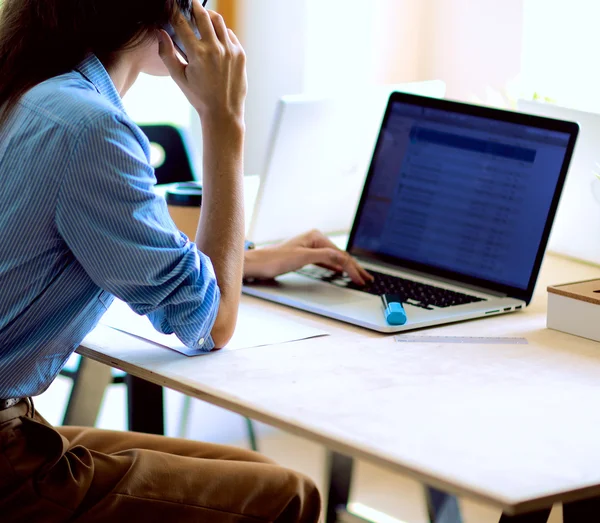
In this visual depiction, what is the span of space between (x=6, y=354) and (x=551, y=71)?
6.88ft

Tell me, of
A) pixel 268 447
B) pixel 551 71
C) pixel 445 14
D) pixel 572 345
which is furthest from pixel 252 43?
pixel 572 345

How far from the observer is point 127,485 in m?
1.13

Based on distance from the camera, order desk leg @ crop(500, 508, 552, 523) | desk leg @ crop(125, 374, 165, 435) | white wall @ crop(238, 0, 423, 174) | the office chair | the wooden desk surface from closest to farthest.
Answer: the wooden desk surface → desk leg @ crop(500, 508, 552, 523) → desk leg @ crop(125, 374, 165, 435) → the office chair → white wall @ crop(238, 0, 423, 174)

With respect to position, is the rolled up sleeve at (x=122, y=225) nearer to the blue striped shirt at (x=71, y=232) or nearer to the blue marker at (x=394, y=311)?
the blue striped shirt at (x=71, y=232)

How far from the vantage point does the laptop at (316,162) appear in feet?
5.72

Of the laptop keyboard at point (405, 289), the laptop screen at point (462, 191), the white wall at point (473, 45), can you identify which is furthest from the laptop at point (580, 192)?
the white wall at point (473, 45)

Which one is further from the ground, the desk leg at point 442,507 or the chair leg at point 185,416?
the desk leg at point 442,507

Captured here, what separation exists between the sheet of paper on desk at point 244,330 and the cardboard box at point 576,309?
34 cm

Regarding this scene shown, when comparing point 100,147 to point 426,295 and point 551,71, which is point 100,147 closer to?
point 426,295

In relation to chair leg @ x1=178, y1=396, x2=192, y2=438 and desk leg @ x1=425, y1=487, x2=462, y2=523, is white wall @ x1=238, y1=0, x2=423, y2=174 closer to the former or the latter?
chair leg @ x1=178, y1=396, x2=192, y2=438

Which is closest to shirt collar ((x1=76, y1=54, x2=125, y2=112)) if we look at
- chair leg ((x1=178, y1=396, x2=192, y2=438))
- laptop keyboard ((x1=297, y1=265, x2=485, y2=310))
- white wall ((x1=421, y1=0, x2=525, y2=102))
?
laptop keyboard ((x1=297, y1=265, x2=485, y2=310))

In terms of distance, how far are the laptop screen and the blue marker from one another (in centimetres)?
22

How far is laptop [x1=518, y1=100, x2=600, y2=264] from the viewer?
5.75 ft

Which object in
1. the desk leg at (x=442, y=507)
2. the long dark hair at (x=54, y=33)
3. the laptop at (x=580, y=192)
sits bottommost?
the desk leg at (x=442, y=507)
